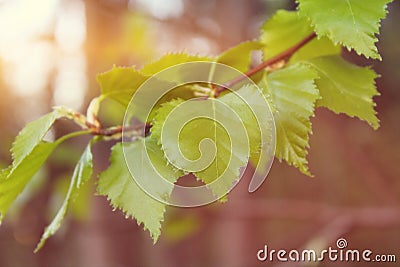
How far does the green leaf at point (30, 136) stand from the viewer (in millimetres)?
332

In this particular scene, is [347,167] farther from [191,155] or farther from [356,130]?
[191,155]

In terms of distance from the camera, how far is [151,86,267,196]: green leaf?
295mm

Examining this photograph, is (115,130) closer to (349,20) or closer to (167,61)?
(167,61)

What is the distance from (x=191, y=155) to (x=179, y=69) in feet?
0.31

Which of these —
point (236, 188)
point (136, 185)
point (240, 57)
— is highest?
point (236, 188)

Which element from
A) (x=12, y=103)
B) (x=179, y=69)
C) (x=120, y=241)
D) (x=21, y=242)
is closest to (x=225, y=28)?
(x=120, y=241)

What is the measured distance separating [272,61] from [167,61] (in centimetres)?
8

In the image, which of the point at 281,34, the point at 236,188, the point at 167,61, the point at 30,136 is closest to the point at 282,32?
the point at 281,34

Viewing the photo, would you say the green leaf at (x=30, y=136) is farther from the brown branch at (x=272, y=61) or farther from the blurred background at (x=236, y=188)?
the blurred background at (x=236, y=188)

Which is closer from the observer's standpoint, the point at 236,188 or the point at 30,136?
the point at 30,136

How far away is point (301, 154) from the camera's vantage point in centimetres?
33

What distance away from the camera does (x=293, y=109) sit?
13.4 inches

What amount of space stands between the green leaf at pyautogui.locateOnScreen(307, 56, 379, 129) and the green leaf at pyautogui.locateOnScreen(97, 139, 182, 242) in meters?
0.12

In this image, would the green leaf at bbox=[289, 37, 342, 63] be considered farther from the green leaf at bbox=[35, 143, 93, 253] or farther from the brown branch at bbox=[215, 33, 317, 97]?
the green leaf at bbox=[35, 143, 93, 253]
